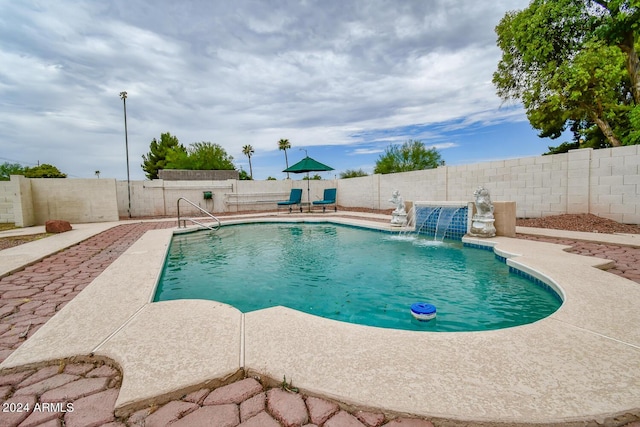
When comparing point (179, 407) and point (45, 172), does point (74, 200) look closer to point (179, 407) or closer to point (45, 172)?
point (179, 407)

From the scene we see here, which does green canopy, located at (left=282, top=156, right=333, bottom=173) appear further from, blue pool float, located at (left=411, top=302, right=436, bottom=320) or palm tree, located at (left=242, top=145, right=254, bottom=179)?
palm tree, located at (left=242, top=145, right=254, bottom=179)

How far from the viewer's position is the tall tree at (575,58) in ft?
28.9

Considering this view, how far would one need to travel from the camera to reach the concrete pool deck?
3.79ft

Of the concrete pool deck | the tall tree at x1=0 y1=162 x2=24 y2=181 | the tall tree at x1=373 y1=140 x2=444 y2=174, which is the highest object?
the tall tree at x1=0 y1=162 x2=24 y2=181

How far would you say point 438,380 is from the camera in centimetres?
129

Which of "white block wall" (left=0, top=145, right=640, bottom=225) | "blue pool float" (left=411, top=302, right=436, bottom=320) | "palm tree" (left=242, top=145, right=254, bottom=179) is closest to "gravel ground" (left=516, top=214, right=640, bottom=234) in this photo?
"white block wall" (left=0, top=145, right=640, bottom=225)

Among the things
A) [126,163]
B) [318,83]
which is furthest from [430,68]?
[126,163]

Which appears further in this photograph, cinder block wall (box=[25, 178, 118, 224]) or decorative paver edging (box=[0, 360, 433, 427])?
cinder block wall (box=[25, 178, 118, 224])

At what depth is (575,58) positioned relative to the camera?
934 cm

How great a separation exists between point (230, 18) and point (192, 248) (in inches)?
265

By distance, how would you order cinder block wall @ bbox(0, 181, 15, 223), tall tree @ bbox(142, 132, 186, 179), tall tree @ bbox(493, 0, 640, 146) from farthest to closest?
tall tree @ bbox(142, 132, 186, 179) < tall tree @ bbox(493, 0, 640, 146) < cinder block wall @ bbox(0, 181, 15, 223)

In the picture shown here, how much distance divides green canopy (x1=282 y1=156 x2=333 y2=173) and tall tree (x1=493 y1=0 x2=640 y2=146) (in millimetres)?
8899

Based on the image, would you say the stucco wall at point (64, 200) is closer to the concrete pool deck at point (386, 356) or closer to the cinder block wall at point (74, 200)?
the cinder block wall at point (74, 200)

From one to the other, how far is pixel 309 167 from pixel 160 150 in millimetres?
32099
